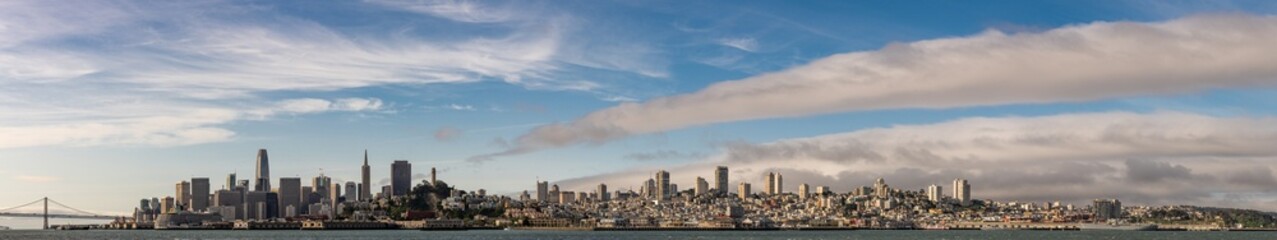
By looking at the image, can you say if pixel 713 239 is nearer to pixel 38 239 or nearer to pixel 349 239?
pixel 349 239

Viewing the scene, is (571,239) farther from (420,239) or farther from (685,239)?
(420,239)

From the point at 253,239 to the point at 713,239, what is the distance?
57605 mm

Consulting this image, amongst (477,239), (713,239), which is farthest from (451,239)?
(713,239)

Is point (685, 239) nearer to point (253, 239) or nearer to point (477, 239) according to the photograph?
point (477, 239)

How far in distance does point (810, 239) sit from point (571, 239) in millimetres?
31562

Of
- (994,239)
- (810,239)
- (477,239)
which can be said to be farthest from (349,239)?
(994,239)

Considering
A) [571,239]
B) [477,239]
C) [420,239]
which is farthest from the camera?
[420,239]

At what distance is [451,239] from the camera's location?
183125mm

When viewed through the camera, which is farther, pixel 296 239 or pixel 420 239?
pixel 420 239

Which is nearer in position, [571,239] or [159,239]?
[571,239]

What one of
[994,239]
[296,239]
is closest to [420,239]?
[296,239]

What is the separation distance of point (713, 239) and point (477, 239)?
3031 centimetres

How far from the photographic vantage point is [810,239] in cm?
18312

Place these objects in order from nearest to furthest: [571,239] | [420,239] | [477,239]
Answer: [571,239] → [477,239] → [420,239]
